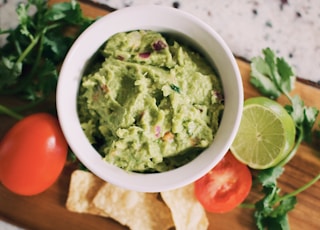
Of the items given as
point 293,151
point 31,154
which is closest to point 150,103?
point 31,154

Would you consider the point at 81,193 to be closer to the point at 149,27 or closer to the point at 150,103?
the point at 150,103

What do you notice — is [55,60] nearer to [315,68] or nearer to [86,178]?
[86,178]

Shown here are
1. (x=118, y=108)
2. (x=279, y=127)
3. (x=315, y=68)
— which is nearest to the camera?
(x=118, y=108)

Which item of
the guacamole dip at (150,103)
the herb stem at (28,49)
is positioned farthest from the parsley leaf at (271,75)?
the herb stem at (28,49)

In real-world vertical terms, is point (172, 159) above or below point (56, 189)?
above

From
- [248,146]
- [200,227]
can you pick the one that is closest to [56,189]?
[200,227]

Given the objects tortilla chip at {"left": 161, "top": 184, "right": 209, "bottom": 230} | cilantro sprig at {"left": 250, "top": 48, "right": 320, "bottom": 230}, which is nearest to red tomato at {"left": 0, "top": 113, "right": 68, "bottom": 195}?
tortilla chip at {"left": 161, "top": 184, "right": 209, "bottom": 230}
